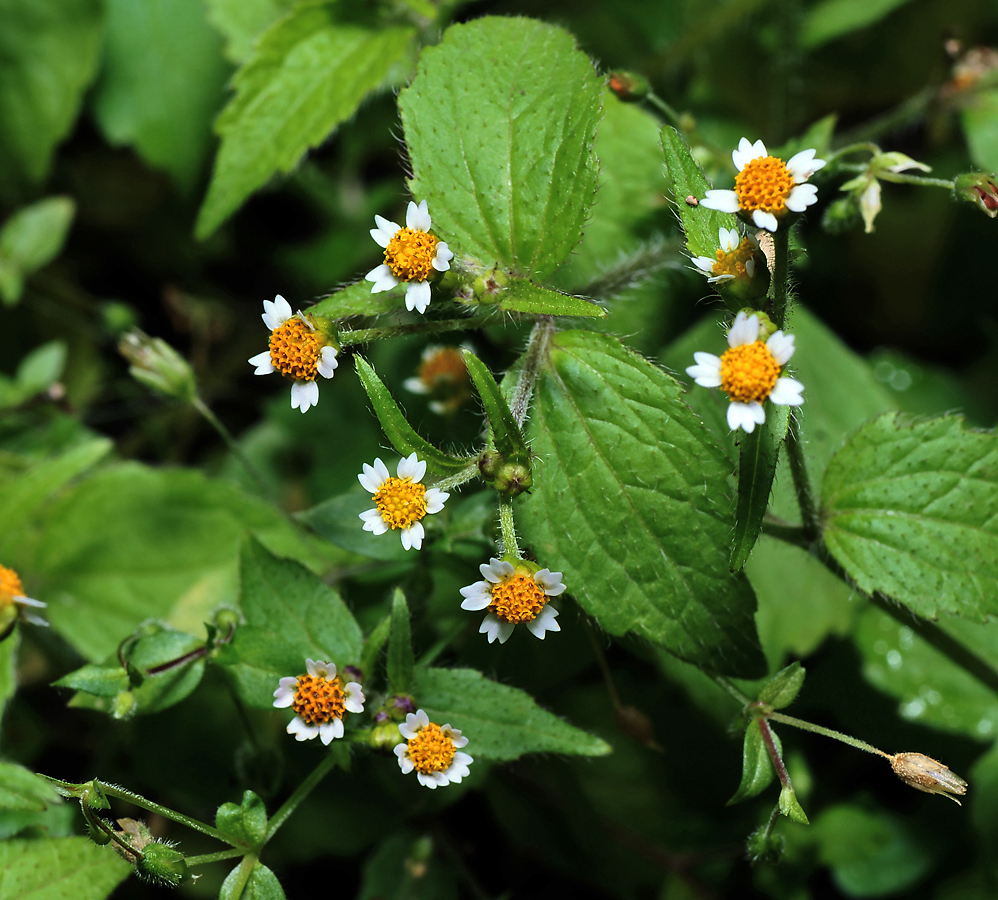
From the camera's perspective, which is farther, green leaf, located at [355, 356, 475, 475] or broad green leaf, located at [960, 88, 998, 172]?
broad green leaf, located at [960, 88, 998, 172]

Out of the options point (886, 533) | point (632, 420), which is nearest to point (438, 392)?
point (632, 420)

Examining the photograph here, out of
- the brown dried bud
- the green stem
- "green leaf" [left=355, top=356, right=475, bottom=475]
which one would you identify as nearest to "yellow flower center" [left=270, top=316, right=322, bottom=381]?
"green leaf" [left=355, top=356, right=475, bottom=475]

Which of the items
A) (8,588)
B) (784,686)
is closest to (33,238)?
(8,588)

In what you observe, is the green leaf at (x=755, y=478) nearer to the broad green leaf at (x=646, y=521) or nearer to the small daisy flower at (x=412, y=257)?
the broad green leaf at (x=646, y=521)

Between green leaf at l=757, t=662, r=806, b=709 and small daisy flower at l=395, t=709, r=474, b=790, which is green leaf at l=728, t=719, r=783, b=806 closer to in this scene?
green leaf at l=757, t=662, r=806, b=709

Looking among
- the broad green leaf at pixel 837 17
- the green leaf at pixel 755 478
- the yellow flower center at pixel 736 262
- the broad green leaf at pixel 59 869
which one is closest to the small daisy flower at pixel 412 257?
the yellow flower center at pixel 736 262

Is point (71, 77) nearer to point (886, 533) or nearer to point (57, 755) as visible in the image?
point (57, 755)

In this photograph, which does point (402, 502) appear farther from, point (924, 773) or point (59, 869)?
point (59, 869)
